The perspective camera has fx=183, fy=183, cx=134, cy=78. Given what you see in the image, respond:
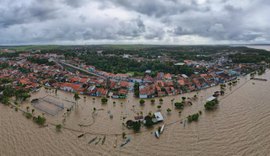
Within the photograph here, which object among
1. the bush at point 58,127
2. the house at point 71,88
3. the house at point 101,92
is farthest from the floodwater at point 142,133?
the house at point 71,88

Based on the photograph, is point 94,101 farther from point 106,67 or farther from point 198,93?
point 106,67

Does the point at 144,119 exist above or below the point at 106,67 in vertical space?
below

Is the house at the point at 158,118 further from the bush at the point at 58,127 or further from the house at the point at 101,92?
the house at the point at 101,92

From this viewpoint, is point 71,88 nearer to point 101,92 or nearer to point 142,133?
point 101,92

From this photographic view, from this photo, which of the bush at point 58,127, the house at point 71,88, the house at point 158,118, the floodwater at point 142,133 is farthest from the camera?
the house at point 71,88

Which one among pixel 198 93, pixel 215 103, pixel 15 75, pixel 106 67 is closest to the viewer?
pixel 215 103

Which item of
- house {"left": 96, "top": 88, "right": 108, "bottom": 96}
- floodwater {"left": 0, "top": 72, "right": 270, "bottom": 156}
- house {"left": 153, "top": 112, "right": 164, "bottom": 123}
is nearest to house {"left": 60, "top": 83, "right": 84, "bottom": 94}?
house {"left": 96, "top": 88, "right": 108, "bottom": 96}

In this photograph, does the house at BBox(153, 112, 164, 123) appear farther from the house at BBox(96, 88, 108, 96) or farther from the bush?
the house at BBox(96, 88, 108, 96)

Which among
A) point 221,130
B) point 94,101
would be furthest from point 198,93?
point 94,101
